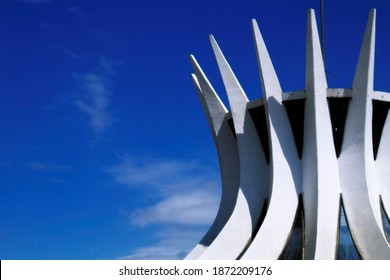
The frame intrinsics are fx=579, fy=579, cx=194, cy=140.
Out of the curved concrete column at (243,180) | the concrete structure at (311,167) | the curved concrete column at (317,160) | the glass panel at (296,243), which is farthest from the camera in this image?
the curved concrete column at (243,180)

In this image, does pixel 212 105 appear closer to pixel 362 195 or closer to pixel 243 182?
pixel 243 182

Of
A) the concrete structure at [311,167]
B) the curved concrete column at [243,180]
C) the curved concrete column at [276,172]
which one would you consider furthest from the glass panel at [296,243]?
the curved concrete column at [243,180]

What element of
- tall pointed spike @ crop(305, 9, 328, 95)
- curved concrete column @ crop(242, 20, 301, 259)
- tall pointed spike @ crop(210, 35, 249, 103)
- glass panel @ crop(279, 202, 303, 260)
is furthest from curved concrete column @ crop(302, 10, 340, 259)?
tall pointed spike @ crop(210, 35, 249, 103)

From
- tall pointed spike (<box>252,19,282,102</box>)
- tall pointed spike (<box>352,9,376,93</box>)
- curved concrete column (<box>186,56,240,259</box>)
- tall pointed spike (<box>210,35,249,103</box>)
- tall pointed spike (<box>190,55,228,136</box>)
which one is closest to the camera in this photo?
tall pointed spike (<box>352,9,376,93</box>)

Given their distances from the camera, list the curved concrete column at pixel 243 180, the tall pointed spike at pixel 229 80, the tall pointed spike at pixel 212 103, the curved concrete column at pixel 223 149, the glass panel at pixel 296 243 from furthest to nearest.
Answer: the tall pointed spike at pixel 212 103
the curved concrete column at pixel 223 149
the tall pointed spike at pixel 229 80
the curved concrete column at pixel 243 180
the glass panel at pixel 296 243

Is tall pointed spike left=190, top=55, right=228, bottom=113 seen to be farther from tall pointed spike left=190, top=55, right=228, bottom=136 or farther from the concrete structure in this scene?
the concrete structure

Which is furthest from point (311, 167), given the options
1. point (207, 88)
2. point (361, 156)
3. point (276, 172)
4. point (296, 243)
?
point (207, 88)

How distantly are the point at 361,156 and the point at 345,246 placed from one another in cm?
422

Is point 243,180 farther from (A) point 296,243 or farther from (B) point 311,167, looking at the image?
(A) point 296,243

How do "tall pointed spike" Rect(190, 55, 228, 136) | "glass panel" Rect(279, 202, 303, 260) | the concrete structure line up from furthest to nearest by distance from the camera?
"tall pointed spike" Rect(190, 55, 228, 136) → "glass panel" Rect(279, 202, 303, 260) → the concrete structure

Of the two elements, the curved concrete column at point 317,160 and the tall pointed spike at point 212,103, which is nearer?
the curved concrete column at point 317,160

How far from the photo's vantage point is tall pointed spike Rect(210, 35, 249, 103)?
94.6 feet

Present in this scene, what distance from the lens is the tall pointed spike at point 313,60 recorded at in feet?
85.6

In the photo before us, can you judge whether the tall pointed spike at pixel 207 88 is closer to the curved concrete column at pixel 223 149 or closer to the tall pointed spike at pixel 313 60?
the curved concrete column at pixel 223 149
